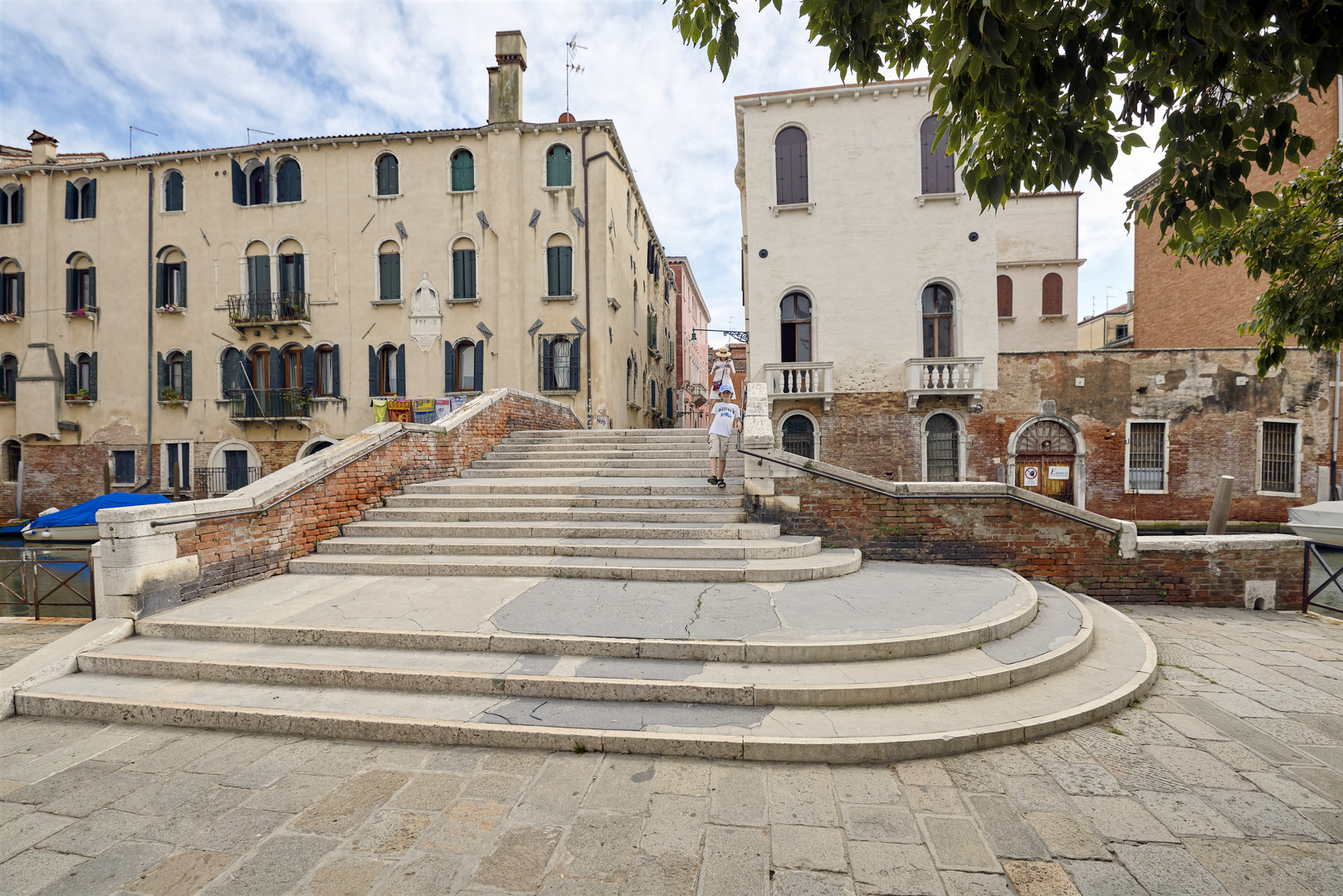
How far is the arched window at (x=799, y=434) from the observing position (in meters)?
15.0

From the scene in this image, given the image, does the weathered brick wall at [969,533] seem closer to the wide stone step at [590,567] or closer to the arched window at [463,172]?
the wide stone step at [590,567]

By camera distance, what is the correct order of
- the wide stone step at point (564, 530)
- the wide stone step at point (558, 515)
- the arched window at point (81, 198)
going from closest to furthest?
the wide stone step at point (564, 530) < the wide stone step at point (558, 515) < the arched window at point (81, 198)

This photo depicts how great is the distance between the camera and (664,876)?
2.23 meters

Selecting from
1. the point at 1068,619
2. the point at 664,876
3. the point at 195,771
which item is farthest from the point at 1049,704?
the point at 195,771

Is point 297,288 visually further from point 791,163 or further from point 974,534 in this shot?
point 974,534

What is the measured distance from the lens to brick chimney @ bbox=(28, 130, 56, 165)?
62.1 feet

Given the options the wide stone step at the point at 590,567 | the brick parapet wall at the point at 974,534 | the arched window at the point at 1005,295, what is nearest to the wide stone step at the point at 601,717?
the wide stone step at the point at 590,567

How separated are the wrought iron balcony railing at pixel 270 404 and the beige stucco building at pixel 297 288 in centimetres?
6

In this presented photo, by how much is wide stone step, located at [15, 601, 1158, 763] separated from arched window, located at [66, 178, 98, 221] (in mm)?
23014

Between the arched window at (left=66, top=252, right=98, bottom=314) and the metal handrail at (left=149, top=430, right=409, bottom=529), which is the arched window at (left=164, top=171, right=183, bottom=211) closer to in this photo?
the arched window at (left=66, top=252, right=98, bottom=314)

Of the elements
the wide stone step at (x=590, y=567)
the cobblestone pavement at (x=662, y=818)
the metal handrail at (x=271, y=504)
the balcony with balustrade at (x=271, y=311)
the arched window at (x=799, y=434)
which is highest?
the balcony with balustrade at (x=271, y=311)

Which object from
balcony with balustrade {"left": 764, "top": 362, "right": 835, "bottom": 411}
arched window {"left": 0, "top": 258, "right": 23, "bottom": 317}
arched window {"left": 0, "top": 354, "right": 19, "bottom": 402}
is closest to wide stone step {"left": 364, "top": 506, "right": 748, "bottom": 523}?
balcony with balustrade {"left": 764, "top": 362, "right": 835, "bottom": 411}

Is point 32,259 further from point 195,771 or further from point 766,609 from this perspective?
point 766,609

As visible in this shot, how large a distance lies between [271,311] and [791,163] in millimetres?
16582
